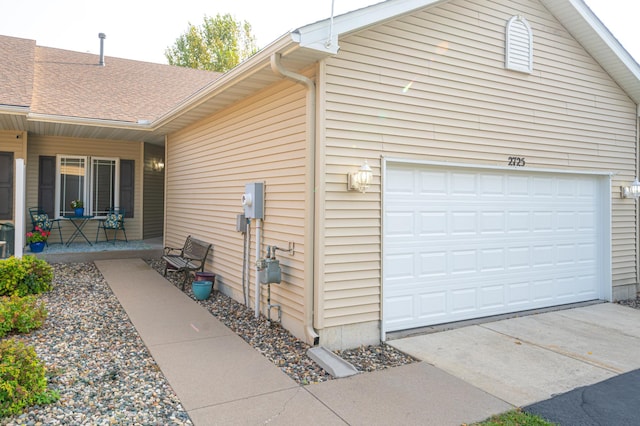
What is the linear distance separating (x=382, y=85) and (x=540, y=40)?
2828 mm

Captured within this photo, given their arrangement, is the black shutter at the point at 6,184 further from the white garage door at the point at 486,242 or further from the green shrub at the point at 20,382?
the white garage door at the point at 486,242

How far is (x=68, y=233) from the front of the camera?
10367 millimetres

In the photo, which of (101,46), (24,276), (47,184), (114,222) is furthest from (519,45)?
(101,46)

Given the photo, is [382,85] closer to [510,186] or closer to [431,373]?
[510,186]

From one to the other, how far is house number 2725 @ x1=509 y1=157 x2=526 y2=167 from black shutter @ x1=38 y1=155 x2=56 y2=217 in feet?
31.3

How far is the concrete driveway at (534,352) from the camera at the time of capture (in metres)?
3.68

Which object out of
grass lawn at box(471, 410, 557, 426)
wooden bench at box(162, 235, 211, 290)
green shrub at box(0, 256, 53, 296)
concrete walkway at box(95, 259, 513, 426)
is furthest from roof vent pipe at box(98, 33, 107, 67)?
grass lawn at box(471, 410, 557, 426)

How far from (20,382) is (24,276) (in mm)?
3765

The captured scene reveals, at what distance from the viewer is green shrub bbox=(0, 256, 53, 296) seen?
19.8 feet

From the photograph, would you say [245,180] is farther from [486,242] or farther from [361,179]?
[486,242]

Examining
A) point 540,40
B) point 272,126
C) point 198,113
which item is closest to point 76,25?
point 198,113

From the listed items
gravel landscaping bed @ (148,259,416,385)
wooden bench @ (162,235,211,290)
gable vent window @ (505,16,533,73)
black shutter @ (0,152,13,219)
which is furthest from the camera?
black shutter @ (0,152,13,219)

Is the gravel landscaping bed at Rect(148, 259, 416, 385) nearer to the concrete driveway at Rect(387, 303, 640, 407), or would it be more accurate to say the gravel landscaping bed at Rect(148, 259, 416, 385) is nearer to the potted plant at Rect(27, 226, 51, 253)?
the concrete driveway at Rect(387, 303, 640, 407)

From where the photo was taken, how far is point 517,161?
5770mm
